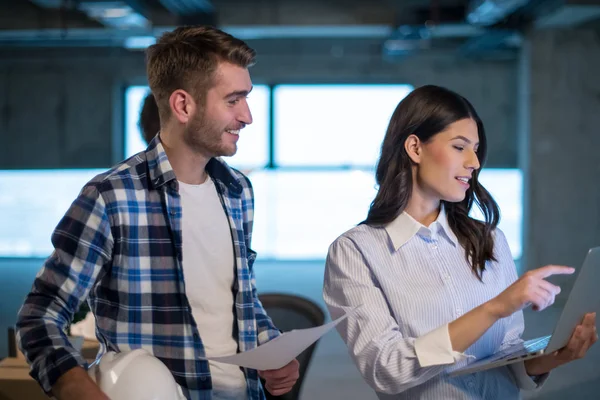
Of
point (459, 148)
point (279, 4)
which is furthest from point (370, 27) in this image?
point (459, 148)

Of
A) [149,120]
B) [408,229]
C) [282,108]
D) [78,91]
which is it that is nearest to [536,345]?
[408,229]

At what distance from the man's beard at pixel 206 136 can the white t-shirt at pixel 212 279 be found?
0.10 metres

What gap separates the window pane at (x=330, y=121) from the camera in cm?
1089

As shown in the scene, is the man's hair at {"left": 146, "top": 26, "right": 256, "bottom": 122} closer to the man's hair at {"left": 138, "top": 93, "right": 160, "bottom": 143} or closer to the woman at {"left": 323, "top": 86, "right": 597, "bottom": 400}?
the woman at {"left": 323, "top": 86, "right": 597, "bottom": 400}

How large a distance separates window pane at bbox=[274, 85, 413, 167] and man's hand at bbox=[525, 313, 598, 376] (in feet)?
30.2

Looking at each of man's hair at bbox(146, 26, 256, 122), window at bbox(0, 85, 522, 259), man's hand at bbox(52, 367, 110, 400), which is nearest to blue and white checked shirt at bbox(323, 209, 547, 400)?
man's hair at bbox(146, 26, 256, 122)

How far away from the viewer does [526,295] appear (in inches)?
54.9

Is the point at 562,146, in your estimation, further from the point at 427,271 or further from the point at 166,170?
the point at 166,170

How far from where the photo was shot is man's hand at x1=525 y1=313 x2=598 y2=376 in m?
1.53

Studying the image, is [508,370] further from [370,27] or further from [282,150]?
[282,150]

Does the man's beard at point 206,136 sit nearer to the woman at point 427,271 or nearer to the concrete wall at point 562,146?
the woman at point 427,271

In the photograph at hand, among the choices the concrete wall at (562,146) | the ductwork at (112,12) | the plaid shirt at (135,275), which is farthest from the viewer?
the concrete wall at (562,146)

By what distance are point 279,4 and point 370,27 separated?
1.13 m

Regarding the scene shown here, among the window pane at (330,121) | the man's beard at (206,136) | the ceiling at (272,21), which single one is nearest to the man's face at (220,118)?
the man's beard at (206,136)
